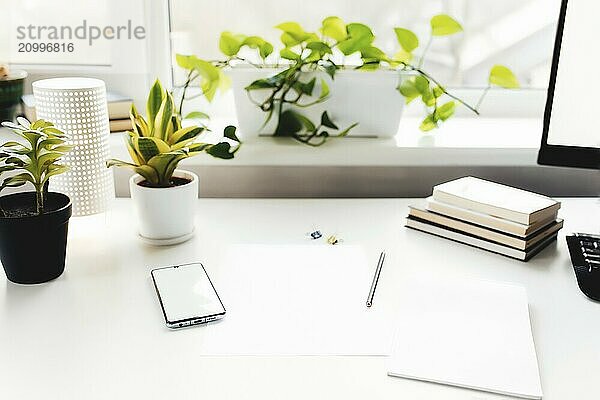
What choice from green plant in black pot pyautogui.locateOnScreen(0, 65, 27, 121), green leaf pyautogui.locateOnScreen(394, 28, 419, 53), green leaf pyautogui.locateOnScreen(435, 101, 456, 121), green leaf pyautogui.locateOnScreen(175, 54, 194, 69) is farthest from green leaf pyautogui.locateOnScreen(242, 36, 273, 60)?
green plant in black pot pyautogui.locateOnScreen(0, 65, 27, 121)

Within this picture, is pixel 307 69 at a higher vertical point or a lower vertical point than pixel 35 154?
higher

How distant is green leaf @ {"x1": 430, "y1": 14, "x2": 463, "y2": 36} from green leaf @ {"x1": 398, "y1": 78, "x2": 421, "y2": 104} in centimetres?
13

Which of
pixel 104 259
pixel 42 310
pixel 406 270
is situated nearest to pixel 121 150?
pixel 104 259

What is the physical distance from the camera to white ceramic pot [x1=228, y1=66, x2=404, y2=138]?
1.35m

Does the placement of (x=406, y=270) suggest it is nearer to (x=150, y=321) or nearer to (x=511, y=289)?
(x=511, y=289)

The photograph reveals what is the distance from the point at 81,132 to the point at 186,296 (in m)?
0.38

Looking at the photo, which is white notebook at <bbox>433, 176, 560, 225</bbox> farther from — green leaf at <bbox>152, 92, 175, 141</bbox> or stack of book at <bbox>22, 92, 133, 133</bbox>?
stack of book at <bbox>22, 92, 133, 133</bbox>

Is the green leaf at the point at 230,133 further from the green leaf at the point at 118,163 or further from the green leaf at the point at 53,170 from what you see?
the green leaf at the point at 53,170

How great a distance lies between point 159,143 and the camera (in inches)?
42.6

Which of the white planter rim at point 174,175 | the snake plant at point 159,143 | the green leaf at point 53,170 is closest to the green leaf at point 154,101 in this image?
the snake plant at point 159,143

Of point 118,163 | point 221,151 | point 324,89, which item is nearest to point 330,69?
point 324,89

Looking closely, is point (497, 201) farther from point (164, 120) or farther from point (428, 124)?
point (164, 120)

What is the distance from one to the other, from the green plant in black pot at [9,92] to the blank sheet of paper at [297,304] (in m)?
0.63

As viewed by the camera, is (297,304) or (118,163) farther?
(118,163)
